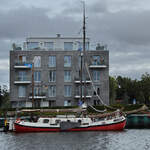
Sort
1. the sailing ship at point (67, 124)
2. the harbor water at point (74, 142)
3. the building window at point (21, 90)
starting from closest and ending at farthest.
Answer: the harbor water at point (74, 142) < the sailing ship at point (67, 124) < the building window at point (21, 90)

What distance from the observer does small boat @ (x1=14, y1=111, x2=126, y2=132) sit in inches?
2296

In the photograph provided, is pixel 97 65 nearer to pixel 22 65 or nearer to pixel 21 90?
pixel 22 65

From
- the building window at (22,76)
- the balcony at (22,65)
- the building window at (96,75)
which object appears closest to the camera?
the balcony at (22,65)

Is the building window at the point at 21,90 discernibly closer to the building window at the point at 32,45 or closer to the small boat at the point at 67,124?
the building window at the point at 32,45

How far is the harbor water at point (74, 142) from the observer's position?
4162 cm

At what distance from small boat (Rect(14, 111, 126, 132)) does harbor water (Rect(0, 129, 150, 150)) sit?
296cm

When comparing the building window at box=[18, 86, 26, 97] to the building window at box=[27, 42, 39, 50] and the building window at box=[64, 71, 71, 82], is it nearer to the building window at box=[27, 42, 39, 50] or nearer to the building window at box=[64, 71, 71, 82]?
the building window at box=[64, 71, 71, 82]

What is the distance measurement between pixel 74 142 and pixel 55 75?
135 ft

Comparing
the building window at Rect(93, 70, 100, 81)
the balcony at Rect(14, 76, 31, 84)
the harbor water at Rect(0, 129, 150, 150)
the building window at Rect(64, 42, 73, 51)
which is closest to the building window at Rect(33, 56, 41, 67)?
the balcony at Rect(14, 76, 31, 84)

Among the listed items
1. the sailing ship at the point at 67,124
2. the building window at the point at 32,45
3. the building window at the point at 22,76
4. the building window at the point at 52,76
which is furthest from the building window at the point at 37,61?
the sailing ship at the point at 67,124

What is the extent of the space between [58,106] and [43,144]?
3643 cm

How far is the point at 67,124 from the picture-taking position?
58281mm

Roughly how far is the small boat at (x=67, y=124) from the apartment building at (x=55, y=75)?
25.6 meters

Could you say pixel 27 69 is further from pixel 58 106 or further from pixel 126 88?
pixel 126 88
